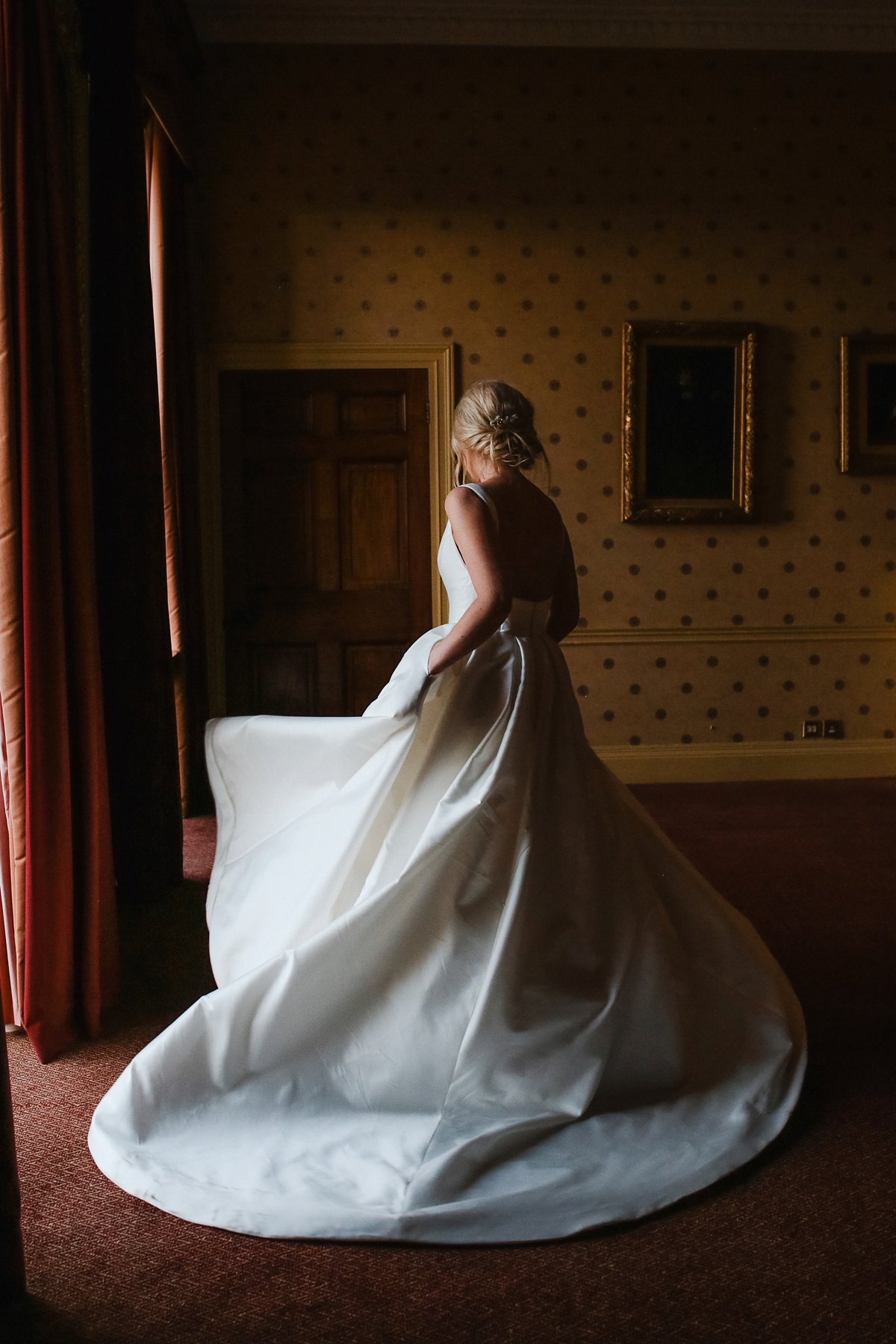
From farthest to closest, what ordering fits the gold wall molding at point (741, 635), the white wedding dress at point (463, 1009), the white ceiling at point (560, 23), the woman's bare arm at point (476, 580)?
the gold wall molding at point (741, 635) < the white ceiling at point (560, 23) < the woman's bare arm at point (476, 580) < the white wedding dress at point (463, 1009)

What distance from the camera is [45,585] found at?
2.39 meters

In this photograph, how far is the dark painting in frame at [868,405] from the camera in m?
5.38

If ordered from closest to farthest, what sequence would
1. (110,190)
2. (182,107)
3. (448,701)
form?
(448,701) → (110,190) → (182,107)

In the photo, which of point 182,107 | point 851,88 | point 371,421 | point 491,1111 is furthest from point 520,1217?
point 851,88

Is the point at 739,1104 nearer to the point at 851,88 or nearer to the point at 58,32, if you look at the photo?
the point at 58,32

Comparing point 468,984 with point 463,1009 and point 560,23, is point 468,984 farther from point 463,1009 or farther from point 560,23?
point 560,23

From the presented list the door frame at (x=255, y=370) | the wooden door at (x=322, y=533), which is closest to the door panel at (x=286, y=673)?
the wooden door at (x=322, y=533)

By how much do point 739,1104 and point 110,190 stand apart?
11.2 ft

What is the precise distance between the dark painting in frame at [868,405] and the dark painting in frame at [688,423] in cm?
53

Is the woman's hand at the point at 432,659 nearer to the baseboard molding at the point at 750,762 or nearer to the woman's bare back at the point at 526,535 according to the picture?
the woman's bare back at the point at 526,535

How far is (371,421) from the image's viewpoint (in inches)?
208

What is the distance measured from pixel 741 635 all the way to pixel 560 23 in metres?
3.37

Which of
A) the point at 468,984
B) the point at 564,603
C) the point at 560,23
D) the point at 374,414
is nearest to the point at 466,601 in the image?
the point at 564,603

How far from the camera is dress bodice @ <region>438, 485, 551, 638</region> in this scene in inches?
92.0
